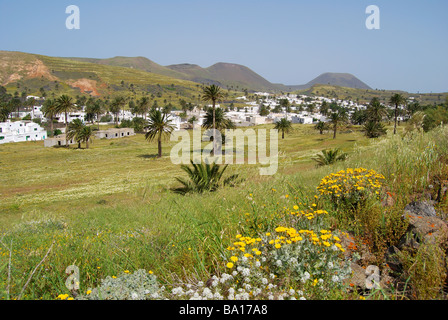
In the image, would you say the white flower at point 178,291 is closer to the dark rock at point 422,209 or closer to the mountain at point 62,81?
the dark rock at point 422,209

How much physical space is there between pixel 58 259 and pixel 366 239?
Result: 12.1 ft

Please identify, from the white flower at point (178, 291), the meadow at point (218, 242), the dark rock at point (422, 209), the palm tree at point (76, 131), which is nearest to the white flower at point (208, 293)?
the meadow at point (218, 242)

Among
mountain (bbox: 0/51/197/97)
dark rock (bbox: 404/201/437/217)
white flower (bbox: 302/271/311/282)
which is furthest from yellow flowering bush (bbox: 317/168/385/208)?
mountain (bbox: 0/51/197/97)

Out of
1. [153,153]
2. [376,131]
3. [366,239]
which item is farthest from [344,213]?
[376,131]

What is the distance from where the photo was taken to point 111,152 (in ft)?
191

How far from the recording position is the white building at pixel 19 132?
7238cm

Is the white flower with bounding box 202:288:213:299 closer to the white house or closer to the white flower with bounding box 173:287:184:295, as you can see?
the white flower with bounding box 173:287:184:295

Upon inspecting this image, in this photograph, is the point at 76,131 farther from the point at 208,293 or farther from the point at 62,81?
the point at 62,81

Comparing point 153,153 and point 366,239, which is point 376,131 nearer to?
point 153,153

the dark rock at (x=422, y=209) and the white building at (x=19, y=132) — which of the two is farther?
the white building at (x=19, y=132)

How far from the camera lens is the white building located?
237 ft

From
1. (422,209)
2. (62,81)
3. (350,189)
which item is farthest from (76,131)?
(62,81)

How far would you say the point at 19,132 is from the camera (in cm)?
7531
